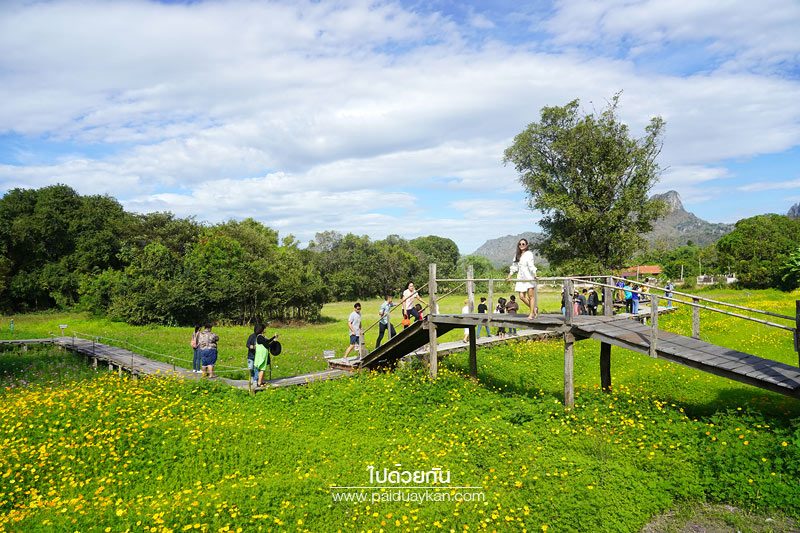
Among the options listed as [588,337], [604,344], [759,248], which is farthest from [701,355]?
[759,248]

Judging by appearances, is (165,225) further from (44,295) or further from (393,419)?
(393,419)

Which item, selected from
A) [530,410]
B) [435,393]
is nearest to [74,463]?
[435,393]

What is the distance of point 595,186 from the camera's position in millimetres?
31812

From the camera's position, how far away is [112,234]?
51.9 metres

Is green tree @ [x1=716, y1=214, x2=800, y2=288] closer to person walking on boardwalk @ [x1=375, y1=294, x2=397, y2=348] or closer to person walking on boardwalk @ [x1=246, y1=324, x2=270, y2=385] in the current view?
person walking on boardwalk @ [x1=375, y1=294, x2=397, y2=348]

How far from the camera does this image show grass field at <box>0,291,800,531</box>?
8.41 metres

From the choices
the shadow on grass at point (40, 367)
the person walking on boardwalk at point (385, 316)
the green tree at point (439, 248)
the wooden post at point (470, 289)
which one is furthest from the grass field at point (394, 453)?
the green tree at point (439, 248)

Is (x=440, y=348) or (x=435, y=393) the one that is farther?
(x=440, y=348)

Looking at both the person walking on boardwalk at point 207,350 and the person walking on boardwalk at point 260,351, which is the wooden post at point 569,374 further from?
the person walking on boardwalk at point 207,350

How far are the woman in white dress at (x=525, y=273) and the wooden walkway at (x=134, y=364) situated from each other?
22.7 feet

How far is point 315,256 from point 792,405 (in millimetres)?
76862

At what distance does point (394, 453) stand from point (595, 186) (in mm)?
25991

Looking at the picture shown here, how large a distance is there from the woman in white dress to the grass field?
263cm

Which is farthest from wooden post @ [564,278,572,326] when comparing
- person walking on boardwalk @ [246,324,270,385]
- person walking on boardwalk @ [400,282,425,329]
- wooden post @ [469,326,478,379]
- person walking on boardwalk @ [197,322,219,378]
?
person walking on boardwalk @ [197,322,219,378]
